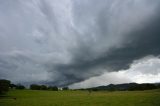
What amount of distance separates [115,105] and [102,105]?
3093mm

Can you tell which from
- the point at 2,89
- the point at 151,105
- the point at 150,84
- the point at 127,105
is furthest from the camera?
the point at 150,84

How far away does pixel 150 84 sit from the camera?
172 metres

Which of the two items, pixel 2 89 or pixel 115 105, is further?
pixel 2 89

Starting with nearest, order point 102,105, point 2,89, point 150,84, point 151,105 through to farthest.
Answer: point 151,105 < point 102,105 < point 2,89 < point 150,84

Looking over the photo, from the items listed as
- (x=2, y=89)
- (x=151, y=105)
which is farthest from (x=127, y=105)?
(x=2, y=89)

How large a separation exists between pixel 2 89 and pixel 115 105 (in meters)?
95.9

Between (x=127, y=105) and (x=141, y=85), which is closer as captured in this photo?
(x=127, y=105)

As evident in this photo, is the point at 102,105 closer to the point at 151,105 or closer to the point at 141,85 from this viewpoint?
the point at 151,105

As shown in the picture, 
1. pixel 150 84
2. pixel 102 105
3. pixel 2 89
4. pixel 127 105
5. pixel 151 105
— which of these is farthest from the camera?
Answer: pixel 150 84

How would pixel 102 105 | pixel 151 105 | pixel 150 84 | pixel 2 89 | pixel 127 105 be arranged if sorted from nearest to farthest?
pixel 151 105 < pixel 127 105 < pixel 102 105 < pixel 2 89 < pixel 150 84

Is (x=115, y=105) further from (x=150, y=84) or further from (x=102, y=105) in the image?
(x=150, y=84)

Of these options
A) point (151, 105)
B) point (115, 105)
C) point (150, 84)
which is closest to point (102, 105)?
point (115, 105)

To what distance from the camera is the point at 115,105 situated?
5400cm

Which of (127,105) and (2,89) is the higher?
(2,89)
